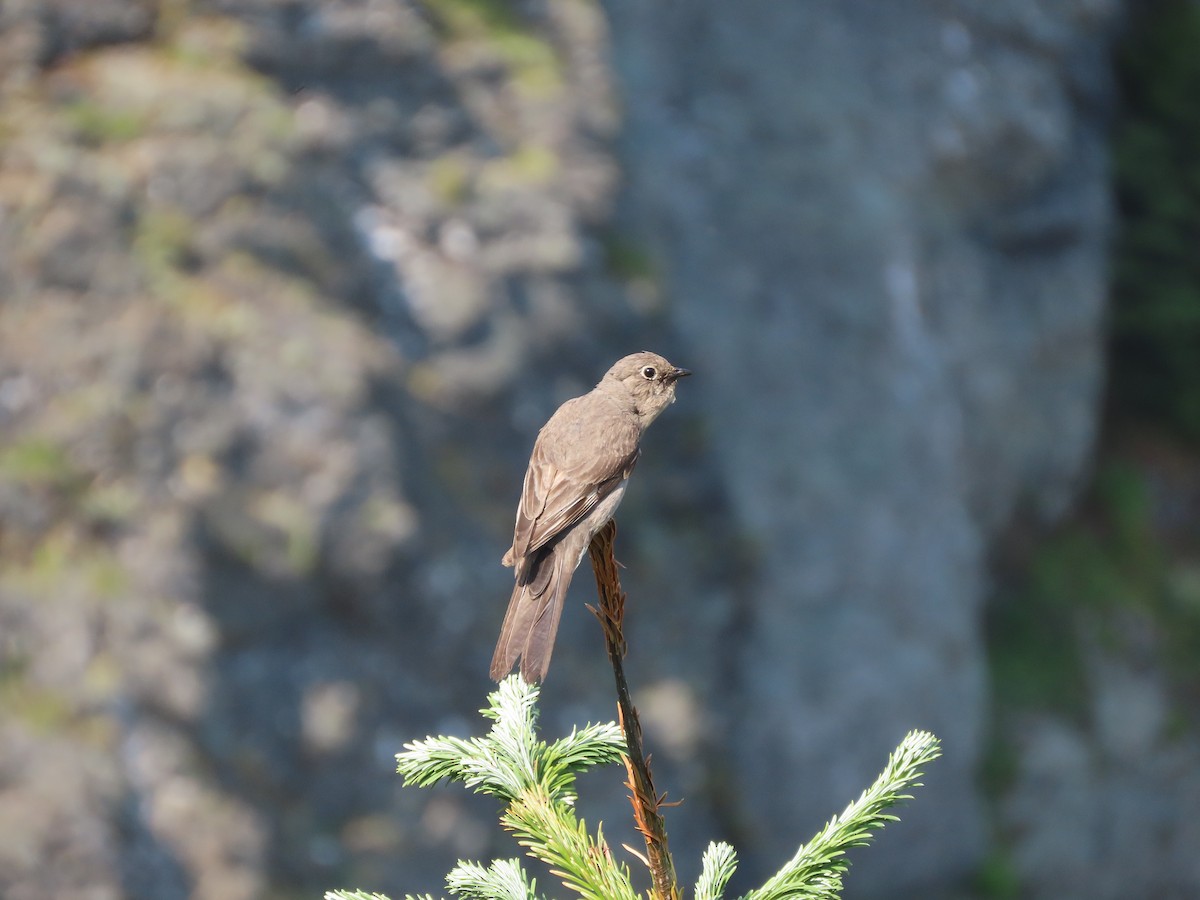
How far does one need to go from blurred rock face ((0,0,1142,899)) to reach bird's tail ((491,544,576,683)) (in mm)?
4541

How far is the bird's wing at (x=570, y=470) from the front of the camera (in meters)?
3.03

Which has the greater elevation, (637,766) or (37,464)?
(37,464)

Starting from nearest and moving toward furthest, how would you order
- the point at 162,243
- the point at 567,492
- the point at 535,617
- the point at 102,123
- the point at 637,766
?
the point at 637,766
the point at 535,617
the point at 567,492
the point at 162,243
the point at 102,123

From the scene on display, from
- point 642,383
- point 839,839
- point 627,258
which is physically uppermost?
point 627,258

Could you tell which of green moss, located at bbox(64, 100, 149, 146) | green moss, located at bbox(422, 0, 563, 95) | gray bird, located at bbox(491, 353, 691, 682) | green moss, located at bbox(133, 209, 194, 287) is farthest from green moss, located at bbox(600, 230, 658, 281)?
gray bird, located at bbox(491, 353, 691, 682)

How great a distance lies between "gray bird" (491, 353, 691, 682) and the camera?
264 cm

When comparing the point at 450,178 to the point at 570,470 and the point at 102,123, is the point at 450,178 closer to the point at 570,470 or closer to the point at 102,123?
the point at 102,123

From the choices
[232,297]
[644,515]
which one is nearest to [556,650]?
[644,515]

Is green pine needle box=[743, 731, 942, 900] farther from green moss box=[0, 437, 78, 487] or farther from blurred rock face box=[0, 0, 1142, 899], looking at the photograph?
green moss box=[0, 437, 78, 487]

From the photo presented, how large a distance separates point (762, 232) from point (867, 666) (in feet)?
11.5

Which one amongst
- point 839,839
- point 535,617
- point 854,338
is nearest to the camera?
point 839,839

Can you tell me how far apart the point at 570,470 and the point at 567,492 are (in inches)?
3.9

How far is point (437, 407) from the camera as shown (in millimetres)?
7703

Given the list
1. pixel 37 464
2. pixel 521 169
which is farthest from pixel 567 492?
pixel 521 169
